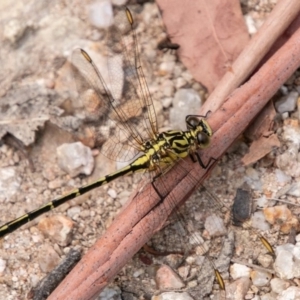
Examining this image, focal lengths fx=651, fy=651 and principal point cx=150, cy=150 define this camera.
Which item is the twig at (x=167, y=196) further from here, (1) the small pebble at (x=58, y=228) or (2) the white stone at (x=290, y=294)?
(2) the white stone at (x=290, y=294)

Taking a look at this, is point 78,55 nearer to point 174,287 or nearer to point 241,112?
point 241,112

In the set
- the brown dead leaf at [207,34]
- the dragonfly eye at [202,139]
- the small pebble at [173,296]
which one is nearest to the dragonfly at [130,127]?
the dragonfly eye at [202,139]

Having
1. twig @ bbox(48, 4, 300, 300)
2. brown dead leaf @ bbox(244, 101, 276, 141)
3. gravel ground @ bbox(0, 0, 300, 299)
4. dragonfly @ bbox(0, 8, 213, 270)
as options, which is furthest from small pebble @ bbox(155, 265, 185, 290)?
brown dead leaf @ bbox(244, 101, 276, 141)

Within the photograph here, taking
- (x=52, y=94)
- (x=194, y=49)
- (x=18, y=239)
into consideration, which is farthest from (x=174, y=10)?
(x=18, y=239)

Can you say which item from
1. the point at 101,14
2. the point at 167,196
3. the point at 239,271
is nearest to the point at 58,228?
the point at 167,196

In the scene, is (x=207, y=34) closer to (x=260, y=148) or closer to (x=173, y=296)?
(x=260, y=148)

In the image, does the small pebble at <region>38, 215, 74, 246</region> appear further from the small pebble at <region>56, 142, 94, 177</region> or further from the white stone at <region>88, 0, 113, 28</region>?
the white stone at <region>88, 0, 113, 28</region>
